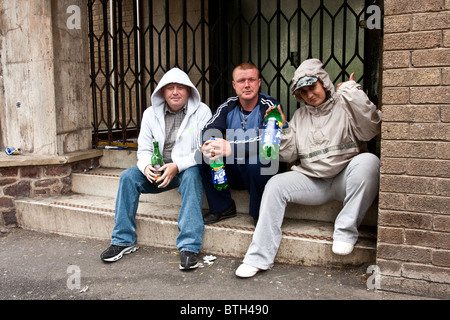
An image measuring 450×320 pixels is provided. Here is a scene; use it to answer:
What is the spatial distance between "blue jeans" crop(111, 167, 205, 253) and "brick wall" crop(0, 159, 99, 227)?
4.94ft

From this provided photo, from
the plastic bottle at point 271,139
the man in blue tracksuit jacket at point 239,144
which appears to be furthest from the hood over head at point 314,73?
the man in blue tracksuit jacket at point 239,144

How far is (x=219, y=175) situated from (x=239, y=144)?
0.99 feet

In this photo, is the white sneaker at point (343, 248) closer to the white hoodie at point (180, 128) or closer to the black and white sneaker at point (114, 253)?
the white hoodie at point (180, 128)

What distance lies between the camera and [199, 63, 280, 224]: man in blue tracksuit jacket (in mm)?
3330

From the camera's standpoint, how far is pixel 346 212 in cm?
300

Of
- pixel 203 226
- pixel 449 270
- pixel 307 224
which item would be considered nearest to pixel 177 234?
pixel 203 226

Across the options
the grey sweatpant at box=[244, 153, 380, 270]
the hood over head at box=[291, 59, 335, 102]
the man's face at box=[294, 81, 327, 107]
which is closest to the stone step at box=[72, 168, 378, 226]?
the grey sweatpant at box=[244, 153, 380, 270]

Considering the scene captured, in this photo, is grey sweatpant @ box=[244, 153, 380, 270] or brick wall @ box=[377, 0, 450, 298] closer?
brick wall @ box=[377, 0, 450, 298]

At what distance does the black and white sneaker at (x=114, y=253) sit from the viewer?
3.43m

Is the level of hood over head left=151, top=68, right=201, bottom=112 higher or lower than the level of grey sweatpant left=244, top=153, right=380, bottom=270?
higher

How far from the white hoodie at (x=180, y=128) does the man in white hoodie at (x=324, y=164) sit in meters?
0.88

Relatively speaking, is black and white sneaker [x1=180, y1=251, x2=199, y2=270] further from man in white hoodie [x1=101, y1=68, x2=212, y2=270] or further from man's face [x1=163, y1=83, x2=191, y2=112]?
man's face [x1=163, y1=83, x2=191, y2=112]

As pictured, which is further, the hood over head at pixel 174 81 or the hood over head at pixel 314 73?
the hood over head at pixel 174 81

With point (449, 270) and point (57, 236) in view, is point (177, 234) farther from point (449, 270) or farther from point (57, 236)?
point (449, 270)
